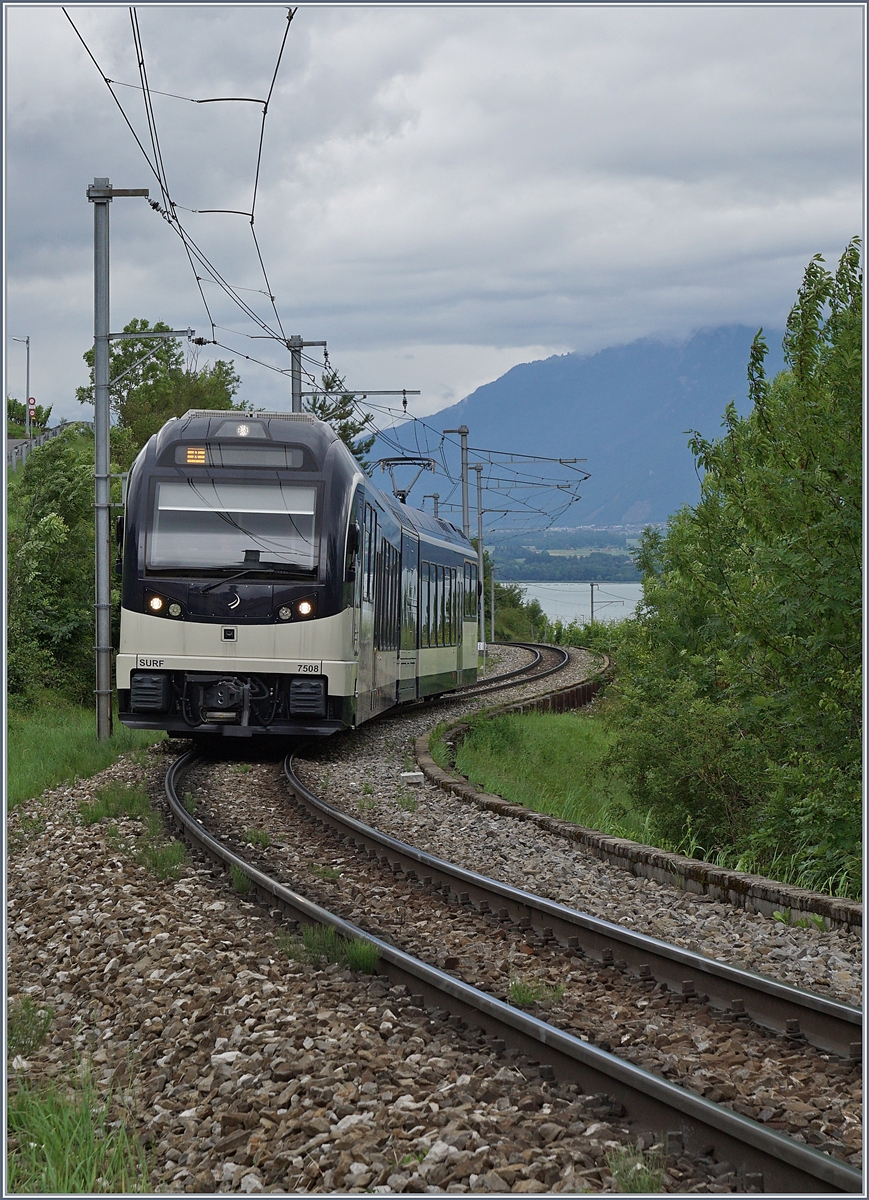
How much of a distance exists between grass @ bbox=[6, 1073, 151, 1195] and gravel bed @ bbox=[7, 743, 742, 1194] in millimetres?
95

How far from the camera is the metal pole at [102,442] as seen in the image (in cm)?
1642

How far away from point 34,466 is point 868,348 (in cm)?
2306

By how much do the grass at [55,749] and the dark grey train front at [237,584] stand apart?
1.13m

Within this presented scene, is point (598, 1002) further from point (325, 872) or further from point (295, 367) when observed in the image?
point (295, 367)

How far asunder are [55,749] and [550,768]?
8641mm

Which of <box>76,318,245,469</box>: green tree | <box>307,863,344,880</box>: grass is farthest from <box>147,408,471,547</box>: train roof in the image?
<box>76,318,245,469</box>: green tree

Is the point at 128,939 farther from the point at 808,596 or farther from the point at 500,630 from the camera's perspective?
the point at 500,630

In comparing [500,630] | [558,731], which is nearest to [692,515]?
[558,731]

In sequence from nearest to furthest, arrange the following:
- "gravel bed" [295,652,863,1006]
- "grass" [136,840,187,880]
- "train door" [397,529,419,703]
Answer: "gravel bed" [295,652,863,1006], "grass" [136,840,187,880], "train door" [397,529,419,703]

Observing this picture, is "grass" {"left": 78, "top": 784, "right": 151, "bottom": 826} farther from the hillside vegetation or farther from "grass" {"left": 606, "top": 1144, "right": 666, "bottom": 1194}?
"grass" {"left": 606, "top": 1144, "right": 666, "bottom": 1194}

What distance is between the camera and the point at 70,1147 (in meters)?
4.38

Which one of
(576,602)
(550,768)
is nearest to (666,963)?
(550,768)

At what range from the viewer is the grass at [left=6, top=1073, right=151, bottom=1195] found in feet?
13.8

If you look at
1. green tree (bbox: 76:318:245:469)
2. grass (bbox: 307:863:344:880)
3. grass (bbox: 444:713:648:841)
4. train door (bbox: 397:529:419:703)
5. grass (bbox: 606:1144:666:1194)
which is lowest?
grass (bbox: 444:713:648:841)
